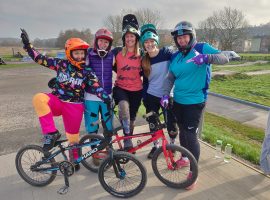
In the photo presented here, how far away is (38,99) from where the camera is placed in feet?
8.97

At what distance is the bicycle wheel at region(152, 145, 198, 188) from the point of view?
108 inches

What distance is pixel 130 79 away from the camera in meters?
3.25

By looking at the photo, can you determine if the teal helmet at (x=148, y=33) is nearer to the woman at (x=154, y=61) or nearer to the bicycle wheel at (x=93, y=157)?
the woman at (x=154, y=61)

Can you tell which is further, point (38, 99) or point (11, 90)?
point (11, 90)

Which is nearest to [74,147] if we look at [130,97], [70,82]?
[70,82]

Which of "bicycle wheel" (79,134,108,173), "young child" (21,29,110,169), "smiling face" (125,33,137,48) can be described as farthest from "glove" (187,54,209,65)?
"bicycle wheel" (79,134,108,173)

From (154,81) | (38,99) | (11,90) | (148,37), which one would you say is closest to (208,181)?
(154,81)

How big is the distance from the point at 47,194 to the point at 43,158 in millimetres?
436

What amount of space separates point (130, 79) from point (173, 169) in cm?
134

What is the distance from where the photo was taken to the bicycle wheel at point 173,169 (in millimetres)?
2740

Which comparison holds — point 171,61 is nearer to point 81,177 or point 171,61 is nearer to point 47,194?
point 81,177

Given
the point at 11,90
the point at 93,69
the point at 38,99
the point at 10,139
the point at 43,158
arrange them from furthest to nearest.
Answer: the point at 11,90
the point at 10,139
the point at 93,69
the point at 43,158
the point at 38,99

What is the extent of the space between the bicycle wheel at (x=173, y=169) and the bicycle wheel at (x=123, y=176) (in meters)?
0.31

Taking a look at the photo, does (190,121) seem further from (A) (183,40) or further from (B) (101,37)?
(B) (101,37)
